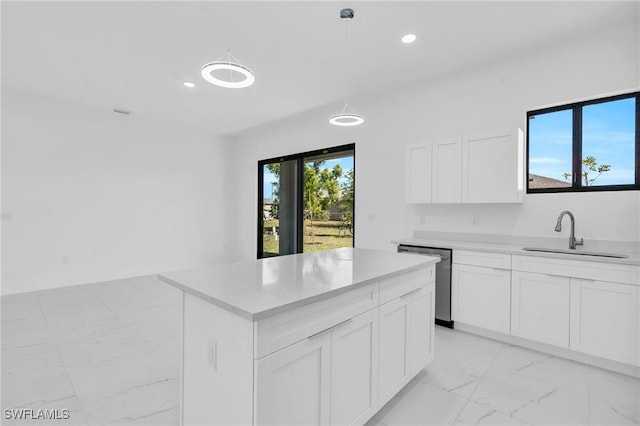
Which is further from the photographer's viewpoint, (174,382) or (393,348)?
(174,382)

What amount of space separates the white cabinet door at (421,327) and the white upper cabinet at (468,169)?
1.45 m

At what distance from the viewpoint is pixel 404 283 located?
6.54ft

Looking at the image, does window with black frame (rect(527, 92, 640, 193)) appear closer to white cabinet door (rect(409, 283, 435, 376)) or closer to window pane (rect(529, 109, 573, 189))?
window pane (rect(529, 109, 573, 189))

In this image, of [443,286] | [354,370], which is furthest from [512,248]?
[354,370]

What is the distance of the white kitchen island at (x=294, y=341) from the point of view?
1.22m

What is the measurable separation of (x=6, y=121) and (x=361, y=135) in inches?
194

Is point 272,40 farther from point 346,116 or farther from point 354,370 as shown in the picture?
point 354,370

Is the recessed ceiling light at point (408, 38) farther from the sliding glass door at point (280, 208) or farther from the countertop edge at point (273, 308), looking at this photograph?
the sliding glass door at point (280, 208)

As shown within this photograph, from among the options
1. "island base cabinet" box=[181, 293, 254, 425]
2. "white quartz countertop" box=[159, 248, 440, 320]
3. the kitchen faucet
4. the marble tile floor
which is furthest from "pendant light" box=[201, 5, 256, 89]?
the kitchen faucet

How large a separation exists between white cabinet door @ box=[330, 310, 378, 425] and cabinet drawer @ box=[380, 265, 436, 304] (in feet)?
0.49

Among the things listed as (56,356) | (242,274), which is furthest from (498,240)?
(56,356)

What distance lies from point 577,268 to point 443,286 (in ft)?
3.64

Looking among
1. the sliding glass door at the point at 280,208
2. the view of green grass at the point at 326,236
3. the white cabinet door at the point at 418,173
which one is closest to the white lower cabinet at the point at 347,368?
the white cabinet door at the point at 418,173

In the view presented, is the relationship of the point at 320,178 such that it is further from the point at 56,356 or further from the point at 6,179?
the point at 6,179
